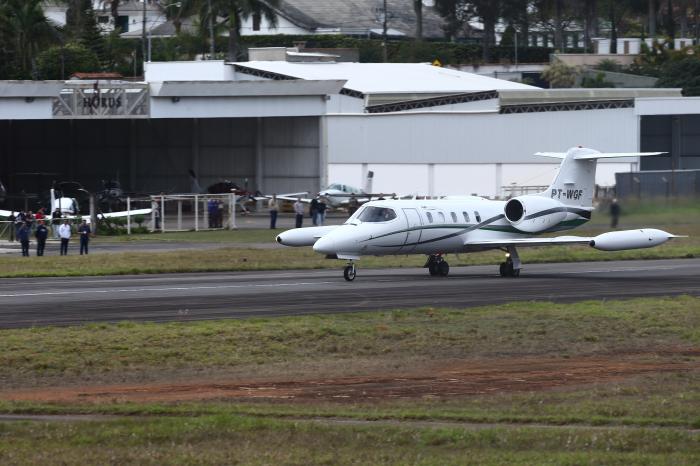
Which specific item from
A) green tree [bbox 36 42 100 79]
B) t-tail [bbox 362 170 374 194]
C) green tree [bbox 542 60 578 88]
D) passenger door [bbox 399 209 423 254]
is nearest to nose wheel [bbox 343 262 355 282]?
passenger door [bbox 399 209 423 254]

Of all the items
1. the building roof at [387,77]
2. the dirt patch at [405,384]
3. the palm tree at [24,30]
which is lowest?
the dirt patch at [405,384]

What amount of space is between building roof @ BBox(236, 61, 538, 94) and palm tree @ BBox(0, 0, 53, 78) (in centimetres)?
1649

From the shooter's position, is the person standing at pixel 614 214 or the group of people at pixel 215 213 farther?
the group of people at pixel 215 213

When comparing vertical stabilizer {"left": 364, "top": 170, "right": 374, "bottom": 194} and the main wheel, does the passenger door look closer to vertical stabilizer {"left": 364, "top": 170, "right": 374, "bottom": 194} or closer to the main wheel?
the main wheel

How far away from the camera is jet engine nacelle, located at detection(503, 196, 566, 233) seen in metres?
37.7

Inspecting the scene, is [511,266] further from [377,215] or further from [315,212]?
[315,212]

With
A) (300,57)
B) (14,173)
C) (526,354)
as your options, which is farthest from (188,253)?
(300,57)

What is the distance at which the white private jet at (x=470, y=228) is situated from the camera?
114ft

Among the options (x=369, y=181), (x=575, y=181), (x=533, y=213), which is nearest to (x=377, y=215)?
(x=533, y=213)

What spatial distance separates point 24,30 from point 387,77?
26.0 meters

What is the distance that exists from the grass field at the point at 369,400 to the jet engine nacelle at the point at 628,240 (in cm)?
715

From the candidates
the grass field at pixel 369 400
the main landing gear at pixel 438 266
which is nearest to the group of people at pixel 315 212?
the main landing gear at pixel 438 266

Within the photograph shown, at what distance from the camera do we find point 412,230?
35.3m

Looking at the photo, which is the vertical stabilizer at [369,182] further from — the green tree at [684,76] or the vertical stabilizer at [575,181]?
the green tree at [684,76]
